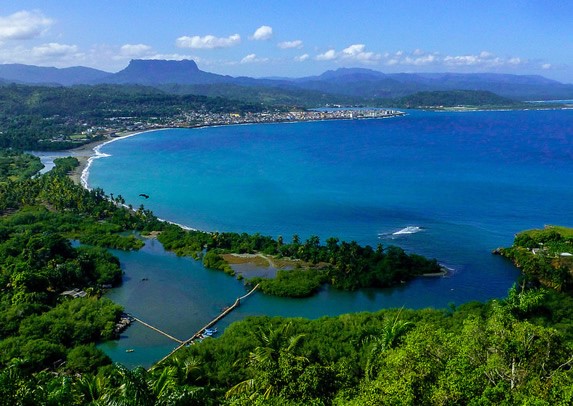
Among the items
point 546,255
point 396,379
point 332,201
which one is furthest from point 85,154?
point 396,379

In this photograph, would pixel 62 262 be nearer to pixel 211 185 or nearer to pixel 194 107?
pixel 211 185

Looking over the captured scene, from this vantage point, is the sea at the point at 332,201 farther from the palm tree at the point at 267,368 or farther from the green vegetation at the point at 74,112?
the green vegetation at the point at 74,112

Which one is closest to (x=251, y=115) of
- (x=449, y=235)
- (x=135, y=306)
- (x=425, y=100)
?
(x=425, y=100)

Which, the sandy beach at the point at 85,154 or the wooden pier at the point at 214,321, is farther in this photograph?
the sandy beach at the point at 85,154

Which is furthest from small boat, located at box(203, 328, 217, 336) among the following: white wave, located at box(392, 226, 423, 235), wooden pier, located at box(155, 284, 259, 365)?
white wave, located at box(392, 226, 423, 235)

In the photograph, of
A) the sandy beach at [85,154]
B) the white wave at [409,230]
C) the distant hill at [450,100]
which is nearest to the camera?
the white wave at [409,230]

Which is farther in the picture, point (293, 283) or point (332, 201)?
point (332, 201)

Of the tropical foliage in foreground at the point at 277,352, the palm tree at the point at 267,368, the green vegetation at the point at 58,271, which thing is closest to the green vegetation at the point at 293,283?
the tropical foliage in foreground at the point at 277,352

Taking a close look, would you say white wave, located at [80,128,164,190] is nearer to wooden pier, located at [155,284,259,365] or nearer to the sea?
the sea

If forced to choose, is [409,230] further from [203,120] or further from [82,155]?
[203,120]
